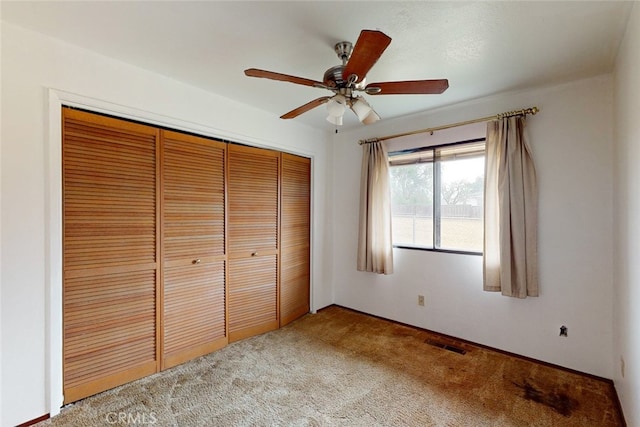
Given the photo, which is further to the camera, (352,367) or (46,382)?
(352,367)

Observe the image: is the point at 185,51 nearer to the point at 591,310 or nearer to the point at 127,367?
the point at 127,367

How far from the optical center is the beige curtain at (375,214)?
326cm

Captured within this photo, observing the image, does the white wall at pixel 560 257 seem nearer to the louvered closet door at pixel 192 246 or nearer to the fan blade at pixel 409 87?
the fan blade at pixel 409 87

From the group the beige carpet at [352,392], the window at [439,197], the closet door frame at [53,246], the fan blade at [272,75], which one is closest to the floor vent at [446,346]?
the beige carpet at [352,392]

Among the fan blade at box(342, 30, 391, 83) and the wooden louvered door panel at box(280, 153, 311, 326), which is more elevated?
the fan blade at box(342, 30, 391, 83)

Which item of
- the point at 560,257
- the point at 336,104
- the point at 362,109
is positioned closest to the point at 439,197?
the point at 560,257

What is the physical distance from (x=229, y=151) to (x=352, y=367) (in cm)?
227

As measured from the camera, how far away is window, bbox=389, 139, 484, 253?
280 cm

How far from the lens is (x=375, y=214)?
3330mm

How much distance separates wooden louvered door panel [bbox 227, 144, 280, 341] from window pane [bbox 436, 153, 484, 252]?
1835 mm

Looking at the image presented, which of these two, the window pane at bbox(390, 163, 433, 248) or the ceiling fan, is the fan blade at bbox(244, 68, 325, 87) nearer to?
the ceiling fan

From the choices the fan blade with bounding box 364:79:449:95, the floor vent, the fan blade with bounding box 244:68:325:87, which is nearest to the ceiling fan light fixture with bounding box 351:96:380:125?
the fan blade with bounding box 364:79:449:95

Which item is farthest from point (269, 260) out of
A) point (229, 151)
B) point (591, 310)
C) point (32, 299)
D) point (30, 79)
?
point (591, 310)

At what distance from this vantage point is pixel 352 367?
2400 millimetres
